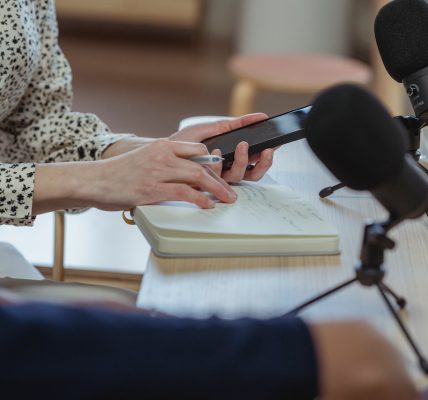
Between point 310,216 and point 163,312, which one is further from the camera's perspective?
point 310,216

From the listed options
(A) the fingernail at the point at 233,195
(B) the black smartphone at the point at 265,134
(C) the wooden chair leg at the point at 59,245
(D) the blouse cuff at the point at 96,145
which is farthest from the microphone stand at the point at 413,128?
(C) the wooden chair leg at the point at 59,245

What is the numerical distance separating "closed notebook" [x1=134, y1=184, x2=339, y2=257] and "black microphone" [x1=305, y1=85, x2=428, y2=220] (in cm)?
17

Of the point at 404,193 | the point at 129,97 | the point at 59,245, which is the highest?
the point at 404,193

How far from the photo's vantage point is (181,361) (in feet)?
1.91

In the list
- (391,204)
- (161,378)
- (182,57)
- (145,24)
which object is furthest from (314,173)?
(145,24)

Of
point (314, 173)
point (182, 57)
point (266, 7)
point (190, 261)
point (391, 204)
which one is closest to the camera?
point (391, 204)

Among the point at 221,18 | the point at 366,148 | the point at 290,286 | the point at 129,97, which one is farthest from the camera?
the point at 221,18

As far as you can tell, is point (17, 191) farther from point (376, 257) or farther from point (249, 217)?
point (376, 257)

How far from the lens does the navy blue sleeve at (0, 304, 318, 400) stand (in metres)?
0.58

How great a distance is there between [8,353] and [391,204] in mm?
358

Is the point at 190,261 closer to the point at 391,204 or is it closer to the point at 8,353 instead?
the point at 391,204

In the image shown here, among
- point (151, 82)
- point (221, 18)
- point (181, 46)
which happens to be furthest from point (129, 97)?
point (221, 18)

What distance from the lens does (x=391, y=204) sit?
759mm

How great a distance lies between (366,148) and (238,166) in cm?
40
